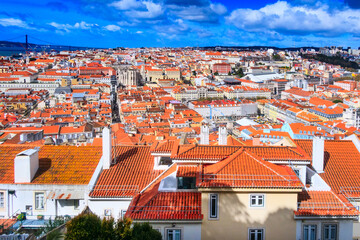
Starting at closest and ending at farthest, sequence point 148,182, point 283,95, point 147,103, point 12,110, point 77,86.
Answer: point 148,182 → point 12,110 → point 147,103 → point 77,86 → point 283,95

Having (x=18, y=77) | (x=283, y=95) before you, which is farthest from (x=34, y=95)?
(x=283, y=95)

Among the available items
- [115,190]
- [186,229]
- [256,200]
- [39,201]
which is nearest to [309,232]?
[256,200]

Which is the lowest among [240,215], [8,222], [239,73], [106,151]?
[8,222]

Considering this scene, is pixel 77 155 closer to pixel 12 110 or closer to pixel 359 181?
pixel 359 181

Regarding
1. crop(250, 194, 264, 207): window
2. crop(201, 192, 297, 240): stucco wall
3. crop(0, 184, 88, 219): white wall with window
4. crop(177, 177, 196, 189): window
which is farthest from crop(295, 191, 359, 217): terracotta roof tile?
crop(0, 184, 88, 219): white wall with window

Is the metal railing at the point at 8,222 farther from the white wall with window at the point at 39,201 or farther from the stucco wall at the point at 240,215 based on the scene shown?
the stucco wall at the point at 240,215

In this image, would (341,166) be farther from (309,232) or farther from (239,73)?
(239,73)

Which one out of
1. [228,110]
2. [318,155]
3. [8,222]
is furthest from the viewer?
[228,110]

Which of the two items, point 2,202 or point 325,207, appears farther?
point 2,202
